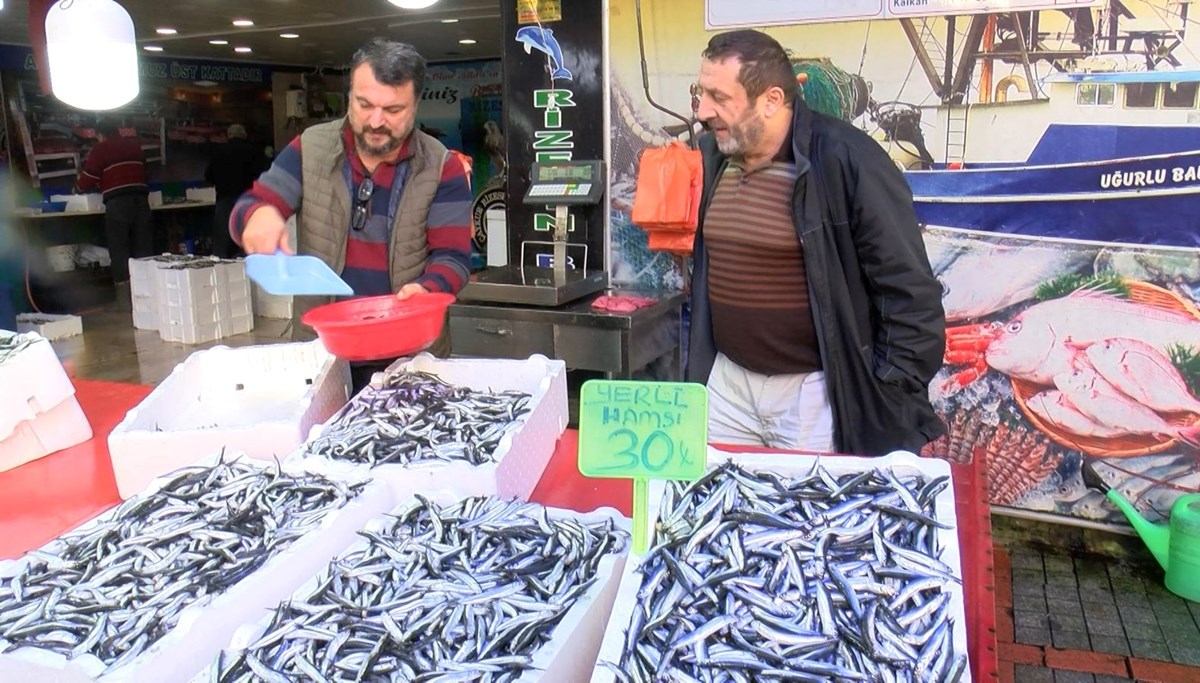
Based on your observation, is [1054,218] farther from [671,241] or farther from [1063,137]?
[671,241]

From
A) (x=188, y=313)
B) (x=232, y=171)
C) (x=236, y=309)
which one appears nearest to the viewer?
(x=188, y=313)

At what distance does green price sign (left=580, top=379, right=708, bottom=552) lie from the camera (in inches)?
66.6

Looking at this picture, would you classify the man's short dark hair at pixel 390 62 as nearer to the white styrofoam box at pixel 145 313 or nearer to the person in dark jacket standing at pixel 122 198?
the white styrofoam box at pixel 145 313

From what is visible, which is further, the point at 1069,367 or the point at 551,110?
the point at 551,110

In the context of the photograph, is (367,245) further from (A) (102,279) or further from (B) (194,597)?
(A) (102,279)

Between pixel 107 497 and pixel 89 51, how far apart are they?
126cm

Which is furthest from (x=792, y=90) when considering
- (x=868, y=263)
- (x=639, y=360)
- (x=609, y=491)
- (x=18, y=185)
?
(x=18, y=185)

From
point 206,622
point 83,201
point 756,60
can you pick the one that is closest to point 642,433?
point 206,622

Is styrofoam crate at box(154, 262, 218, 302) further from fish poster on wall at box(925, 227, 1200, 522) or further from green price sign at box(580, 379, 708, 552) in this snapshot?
green price sign at box(580, 379, 708, 552)

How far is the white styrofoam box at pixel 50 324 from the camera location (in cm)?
931

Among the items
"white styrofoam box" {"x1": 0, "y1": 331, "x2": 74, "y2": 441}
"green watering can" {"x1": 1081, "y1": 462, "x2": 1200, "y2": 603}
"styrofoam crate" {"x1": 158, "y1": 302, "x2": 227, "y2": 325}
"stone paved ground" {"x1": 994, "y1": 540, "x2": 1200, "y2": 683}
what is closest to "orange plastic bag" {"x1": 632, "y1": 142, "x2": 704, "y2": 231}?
"stone paved ground" {"x1": 994, "y1": 540, "x2": 1200, "y2": 683}

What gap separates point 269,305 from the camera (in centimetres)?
1055

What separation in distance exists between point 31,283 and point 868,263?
1143 cm

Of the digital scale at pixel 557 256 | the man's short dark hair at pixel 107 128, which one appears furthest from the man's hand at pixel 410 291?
the man's short dark hair at pixel 107 128
